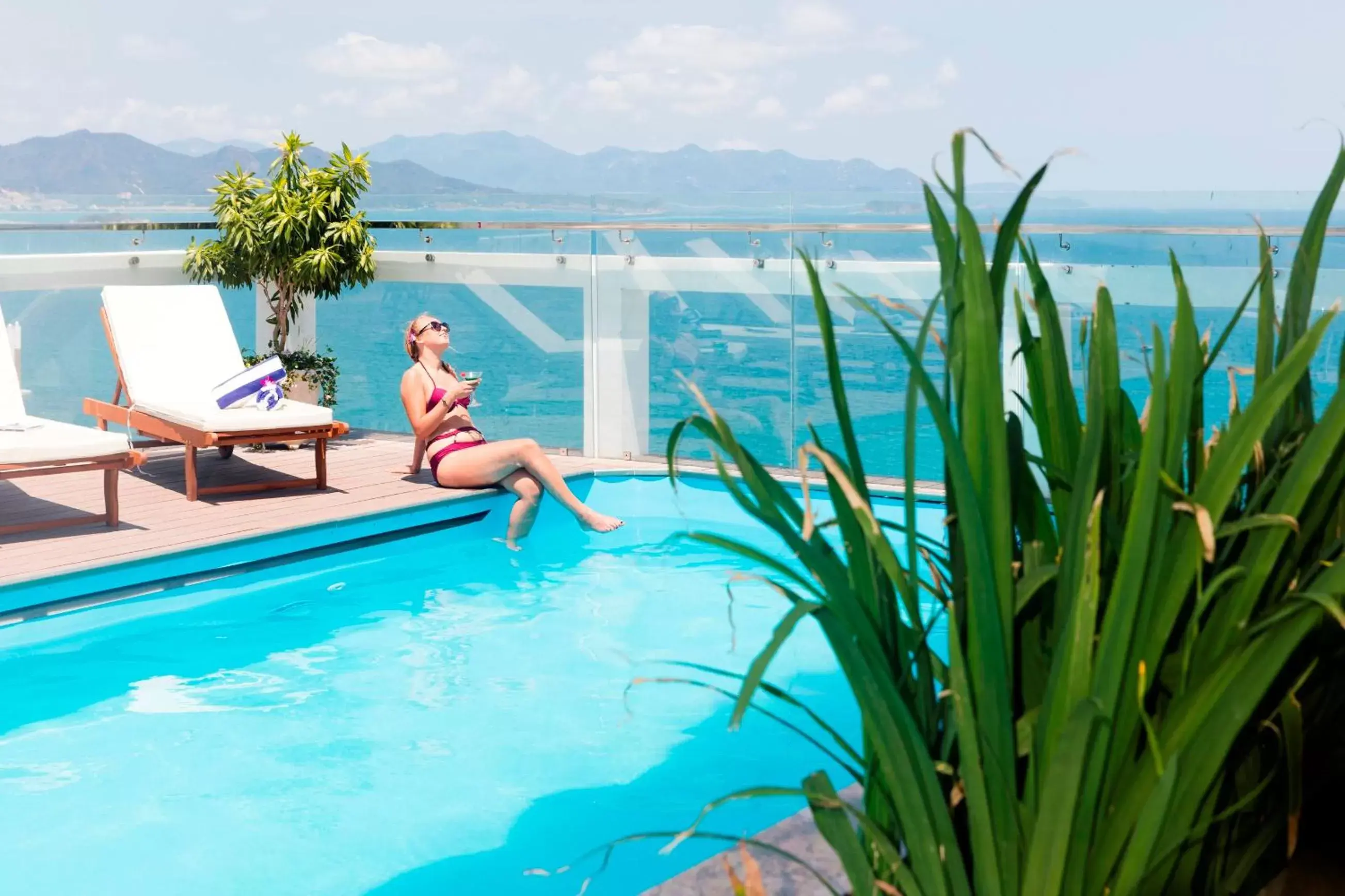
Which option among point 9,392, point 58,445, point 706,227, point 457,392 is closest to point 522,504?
point 457,392

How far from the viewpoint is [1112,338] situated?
1187 millimetres

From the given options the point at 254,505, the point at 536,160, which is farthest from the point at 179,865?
the point at 536,160

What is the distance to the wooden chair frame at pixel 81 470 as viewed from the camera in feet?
18.1

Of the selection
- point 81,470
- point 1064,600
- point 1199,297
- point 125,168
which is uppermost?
point 125,168

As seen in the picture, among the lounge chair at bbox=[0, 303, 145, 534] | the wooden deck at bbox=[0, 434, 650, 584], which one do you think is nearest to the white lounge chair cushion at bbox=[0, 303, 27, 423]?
the lounge chair at bbox=[0, 303, 145, 534]

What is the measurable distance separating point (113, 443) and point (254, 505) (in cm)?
88

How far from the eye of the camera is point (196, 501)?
21.3 feet

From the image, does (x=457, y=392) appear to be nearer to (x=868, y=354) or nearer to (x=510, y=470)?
(x=510, y=470)

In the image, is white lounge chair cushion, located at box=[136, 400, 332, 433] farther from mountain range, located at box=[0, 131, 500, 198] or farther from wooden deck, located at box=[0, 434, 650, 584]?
mountain range, located at box=[0, 131, 500, 198]

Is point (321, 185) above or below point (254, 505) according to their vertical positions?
above

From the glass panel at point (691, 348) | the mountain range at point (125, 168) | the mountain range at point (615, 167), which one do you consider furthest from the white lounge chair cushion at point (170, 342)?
the mountain range at point (615, 167)

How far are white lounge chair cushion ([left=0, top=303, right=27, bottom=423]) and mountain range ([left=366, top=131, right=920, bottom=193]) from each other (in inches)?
2656

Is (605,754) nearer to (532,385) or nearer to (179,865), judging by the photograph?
(179,865)

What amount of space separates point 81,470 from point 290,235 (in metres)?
2.56
